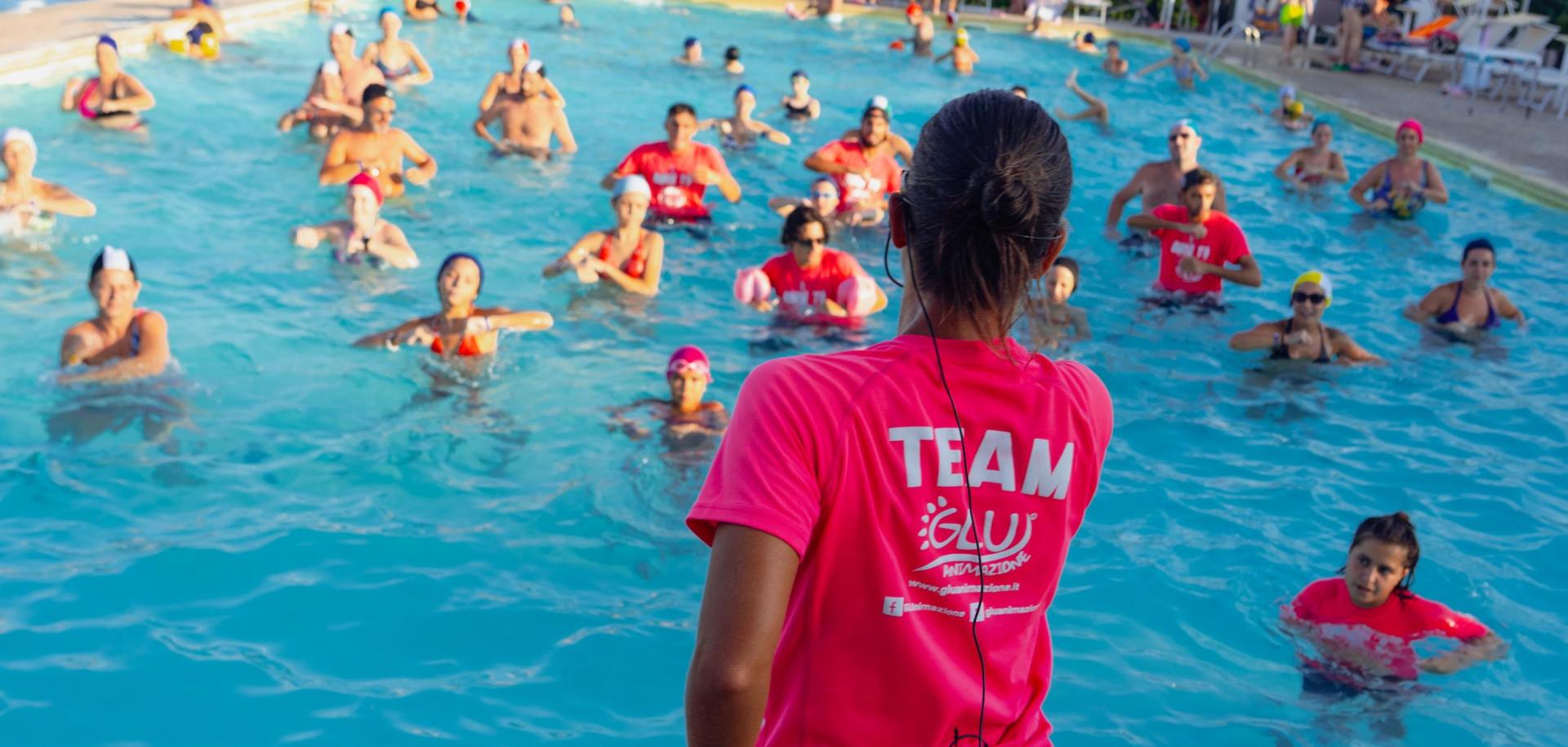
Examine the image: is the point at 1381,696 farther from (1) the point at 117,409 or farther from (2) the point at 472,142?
(2) the point at 472,142

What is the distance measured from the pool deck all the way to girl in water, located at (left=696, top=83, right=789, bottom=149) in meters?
7.42

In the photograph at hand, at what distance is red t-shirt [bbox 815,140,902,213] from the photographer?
10.8 m

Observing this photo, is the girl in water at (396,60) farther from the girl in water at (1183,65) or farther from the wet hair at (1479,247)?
the wet hair at (1479,247)

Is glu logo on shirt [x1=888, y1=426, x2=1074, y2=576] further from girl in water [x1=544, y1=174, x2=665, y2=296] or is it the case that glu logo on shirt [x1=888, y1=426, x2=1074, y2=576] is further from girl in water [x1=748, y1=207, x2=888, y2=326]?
girl in water [x1=544, y1=174, x2=665, y2=296]

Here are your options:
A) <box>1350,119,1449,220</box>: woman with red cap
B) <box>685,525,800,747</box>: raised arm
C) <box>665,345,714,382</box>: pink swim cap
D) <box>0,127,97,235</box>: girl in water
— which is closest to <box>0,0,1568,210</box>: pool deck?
<box>1350,119,1449,220</box>: woman with red cap

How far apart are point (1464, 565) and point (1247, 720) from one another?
1.87m

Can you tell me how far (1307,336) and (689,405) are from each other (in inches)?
152

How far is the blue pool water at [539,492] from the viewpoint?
15.9 feet

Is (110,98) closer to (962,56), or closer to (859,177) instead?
(859,177)

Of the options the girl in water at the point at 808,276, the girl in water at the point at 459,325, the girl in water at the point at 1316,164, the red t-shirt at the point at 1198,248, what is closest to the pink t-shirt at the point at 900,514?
the girl in water at the point at 459,325

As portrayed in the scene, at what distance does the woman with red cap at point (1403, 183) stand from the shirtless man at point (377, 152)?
27.4 ft

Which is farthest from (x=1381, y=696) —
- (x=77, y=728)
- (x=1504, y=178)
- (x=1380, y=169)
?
(x=1504, y=178)

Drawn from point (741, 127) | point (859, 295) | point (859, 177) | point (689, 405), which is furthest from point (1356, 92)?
point (689, 405)

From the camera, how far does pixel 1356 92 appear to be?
19.3 metres
